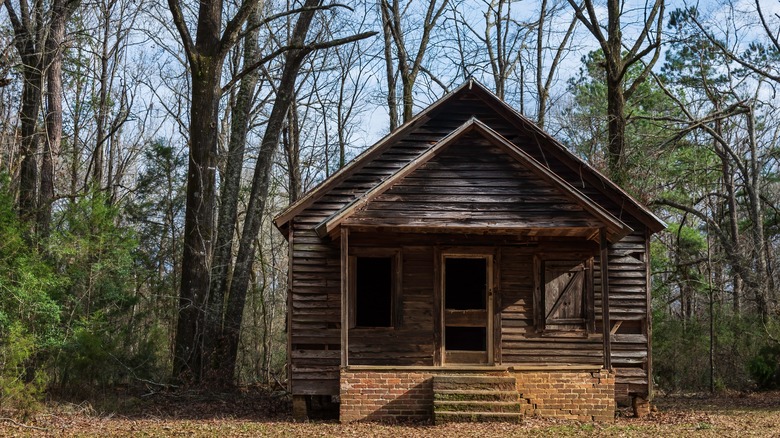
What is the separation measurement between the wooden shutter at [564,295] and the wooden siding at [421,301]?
0.28 meters

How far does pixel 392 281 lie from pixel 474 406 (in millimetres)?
2998

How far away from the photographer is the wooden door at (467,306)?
49.4 ft

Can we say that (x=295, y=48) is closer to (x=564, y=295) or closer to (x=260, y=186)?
(x=260, y=186)

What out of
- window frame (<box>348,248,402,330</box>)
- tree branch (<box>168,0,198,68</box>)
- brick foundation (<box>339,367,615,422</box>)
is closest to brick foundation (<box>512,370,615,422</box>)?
brick foundation (<box>339,367,615,422</box>)

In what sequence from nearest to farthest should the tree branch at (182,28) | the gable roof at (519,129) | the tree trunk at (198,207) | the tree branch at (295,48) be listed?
the gable roof at (519,129)
the tree branch at (295,48)
the tree branch at (182,28)
the tree trunk at (198,207)

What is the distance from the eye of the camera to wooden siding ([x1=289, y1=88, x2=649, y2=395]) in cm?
1480

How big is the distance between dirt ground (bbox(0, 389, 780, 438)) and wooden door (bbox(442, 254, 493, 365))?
2109mm

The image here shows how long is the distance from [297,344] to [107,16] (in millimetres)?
14849

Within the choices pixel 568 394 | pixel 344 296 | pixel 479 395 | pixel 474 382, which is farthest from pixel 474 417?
pixel 344 296

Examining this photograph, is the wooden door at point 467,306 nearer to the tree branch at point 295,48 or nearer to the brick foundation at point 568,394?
the brick foundation at point 568,394

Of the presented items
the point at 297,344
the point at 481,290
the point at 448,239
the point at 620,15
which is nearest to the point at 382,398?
the point at 297,344

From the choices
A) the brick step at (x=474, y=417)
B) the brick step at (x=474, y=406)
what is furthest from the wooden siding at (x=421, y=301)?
the brick step at (x=474, y=417)

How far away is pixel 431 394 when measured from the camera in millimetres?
13586

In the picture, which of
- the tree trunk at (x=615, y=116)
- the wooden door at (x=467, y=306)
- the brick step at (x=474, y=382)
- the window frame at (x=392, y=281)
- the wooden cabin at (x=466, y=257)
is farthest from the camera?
the tree trunk at (x=615, y=116)
